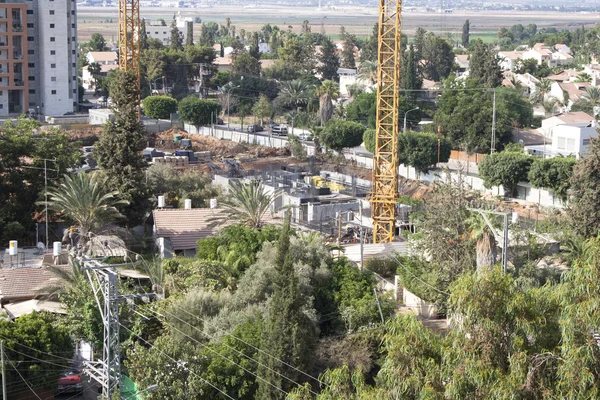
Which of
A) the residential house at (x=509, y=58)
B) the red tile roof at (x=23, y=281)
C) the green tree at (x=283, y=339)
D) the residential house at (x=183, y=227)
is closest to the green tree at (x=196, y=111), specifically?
the residential house at (x=183, y=227)

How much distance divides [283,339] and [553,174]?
27092 mm

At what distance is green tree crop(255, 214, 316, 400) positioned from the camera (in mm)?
20641

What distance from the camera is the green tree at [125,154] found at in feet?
110

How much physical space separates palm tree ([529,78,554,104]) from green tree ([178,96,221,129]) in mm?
25508

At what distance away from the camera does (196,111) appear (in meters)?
70.1

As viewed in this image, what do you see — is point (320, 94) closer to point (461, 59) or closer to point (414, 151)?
point (414, 151)

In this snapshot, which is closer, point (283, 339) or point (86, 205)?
point (283, 339)

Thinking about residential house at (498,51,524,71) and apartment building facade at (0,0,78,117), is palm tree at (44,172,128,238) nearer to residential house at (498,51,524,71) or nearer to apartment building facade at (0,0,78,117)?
apartment building facade at (0,0,78,117)

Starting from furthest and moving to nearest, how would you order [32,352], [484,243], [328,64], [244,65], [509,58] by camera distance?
[509,58], [328,64], [244,65], [484,243], [32,352]

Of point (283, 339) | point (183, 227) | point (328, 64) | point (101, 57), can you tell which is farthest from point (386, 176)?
point (101, 57)

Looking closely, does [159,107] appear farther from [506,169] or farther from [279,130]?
[506,169]

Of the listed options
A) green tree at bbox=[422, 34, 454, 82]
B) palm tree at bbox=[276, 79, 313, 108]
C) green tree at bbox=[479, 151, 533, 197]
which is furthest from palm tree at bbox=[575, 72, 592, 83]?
green tree at bbox=[479, 151, 533, 197]

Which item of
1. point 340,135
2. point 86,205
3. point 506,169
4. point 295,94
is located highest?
point 86,205

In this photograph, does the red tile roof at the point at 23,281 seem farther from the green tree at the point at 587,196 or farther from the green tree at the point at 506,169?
the green tree at the point at 506,169
